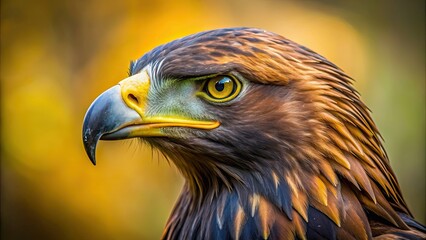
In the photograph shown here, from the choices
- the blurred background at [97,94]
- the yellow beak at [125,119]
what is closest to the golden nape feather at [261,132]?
the yellow beak at [125,119]

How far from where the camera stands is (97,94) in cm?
510

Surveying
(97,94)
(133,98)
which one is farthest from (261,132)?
(97,94)

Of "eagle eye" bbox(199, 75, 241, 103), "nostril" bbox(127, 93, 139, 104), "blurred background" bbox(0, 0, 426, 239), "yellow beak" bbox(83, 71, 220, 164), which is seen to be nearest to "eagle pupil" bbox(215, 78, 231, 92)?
"eagle eye" bbox(199, 75, 241, 103)

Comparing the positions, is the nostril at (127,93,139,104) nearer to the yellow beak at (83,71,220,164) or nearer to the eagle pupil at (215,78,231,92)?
the yellow beak at (83,71,220,164)

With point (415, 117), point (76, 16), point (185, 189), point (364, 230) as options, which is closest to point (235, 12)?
point (76, 16)

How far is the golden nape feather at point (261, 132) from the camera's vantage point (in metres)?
2.04

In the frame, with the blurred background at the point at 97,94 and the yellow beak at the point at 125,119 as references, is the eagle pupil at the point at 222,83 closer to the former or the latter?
the yellow beak at the point at 125,119

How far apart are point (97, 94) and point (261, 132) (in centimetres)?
316

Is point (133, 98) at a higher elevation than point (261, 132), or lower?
higher

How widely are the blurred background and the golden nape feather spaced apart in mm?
2923

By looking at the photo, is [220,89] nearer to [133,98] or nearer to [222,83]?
[222,83]

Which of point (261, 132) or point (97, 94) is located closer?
point (261, 132)

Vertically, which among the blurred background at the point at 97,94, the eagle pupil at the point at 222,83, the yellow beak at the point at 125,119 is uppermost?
the eagle pupil at the point at 222,83

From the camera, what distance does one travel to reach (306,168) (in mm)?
2057
